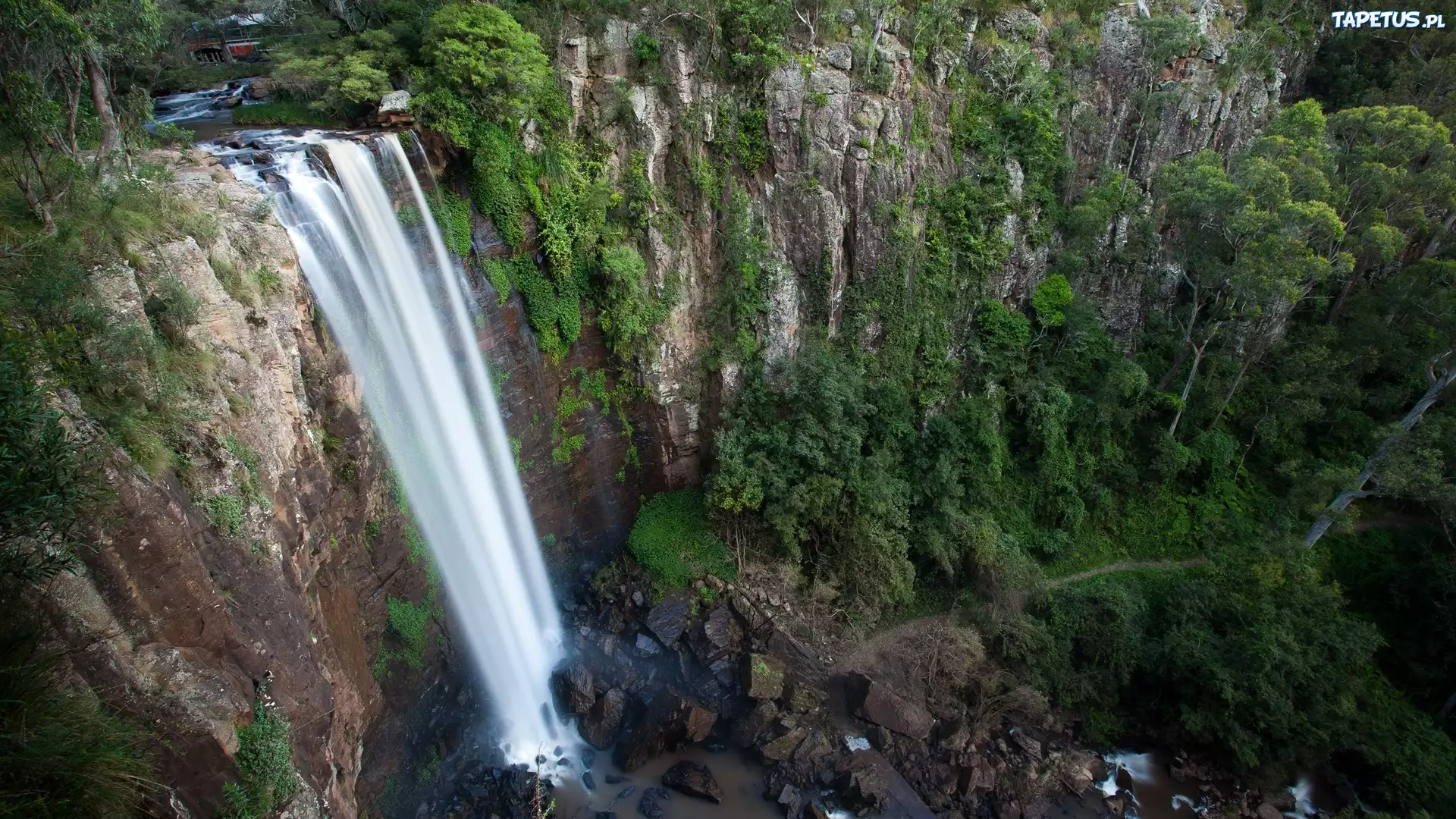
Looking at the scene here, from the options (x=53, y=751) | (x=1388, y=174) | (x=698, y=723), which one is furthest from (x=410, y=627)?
(x=1388, y=174)

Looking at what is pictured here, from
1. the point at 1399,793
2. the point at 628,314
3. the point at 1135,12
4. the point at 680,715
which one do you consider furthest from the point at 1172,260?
the point at 680,715

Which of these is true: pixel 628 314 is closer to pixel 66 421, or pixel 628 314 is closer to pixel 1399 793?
pixel 66 421

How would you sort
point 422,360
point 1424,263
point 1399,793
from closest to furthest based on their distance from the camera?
1. point 422,360
2. point 1399,793
3. point 1424,263

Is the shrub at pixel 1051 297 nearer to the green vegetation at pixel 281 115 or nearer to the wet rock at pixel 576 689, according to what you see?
the wet rock at pixel 576 689

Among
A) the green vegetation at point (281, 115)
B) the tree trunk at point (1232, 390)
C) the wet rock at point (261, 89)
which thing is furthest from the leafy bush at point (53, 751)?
the tree trunk at point (1232, 390)

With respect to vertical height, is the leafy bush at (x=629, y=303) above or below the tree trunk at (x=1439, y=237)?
above

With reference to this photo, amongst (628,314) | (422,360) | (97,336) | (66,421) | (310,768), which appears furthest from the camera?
(628,314)

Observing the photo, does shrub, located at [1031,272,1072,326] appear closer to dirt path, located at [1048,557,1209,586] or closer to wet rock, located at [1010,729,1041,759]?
dirt path, located at [1048,557,1209,586]

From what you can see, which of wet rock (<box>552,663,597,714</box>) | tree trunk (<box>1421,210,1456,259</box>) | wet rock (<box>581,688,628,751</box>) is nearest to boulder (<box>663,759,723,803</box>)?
wet rock (<box>581,688,628,751</box>)
